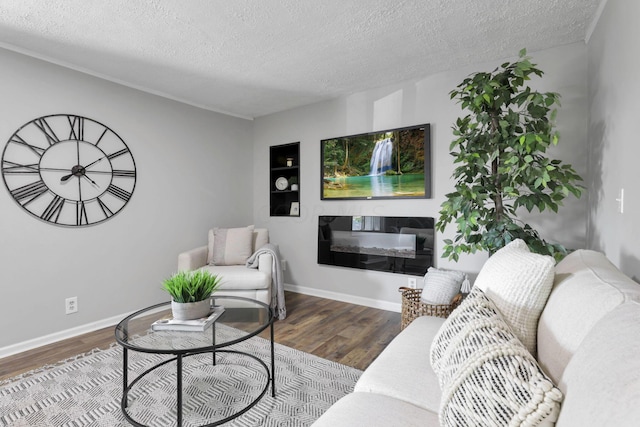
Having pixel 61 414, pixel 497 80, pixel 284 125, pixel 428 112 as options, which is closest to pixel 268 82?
pixel 284 125

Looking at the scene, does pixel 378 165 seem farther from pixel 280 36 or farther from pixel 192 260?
pixel 192 260

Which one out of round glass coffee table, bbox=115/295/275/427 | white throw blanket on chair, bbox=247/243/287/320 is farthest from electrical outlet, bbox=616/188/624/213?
white throw blanket on chair, bbox=247/243/287/320

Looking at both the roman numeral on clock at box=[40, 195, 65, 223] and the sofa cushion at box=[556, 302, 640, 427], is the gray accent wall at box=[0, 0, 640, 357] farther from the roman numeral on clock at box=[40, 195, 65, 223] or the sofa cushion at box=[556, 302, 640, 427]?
the sofa cushion at box=[556, 302, 640, 427]

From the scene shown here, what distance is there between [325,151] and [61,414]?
9.73ft

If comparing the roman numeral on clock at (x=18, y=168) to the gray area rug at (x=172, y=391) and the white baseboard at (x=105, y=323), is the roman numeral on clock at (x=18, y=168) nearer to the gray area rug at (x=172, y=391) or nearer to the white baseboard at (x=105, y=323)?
the white baseboard at (x=105, y=323)

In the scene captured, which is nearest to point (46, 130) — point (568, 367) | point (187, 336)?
point (187, 336)

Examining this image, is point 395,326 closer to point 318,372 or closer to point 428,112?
point 318,372

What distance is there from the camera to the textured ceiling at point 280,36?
194 centimetres

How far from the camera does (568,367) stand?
0.65m

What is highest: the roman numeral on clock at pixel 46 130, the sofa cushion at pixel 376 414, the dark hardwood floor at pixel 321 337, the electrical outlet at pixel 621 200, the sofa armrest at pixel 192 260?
the roman numeral on clock at pixel 46 130

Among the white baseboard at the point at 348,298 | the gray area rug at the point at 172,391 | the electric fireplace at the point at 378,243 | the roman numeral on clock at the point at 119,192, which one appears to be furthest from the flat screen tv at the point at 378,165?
the roman numeral on clock at the point at 119,192

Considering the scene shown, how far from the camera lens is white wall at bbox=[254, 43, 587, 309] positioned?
7.81ft

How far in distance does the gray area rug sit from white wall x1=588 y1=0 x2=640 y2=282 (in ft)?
5.31

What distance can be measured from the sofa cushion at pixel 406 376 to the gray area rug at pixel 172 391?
617mm
